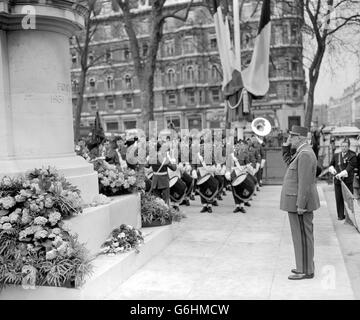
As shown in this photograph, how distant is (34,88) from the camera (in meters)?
6.57

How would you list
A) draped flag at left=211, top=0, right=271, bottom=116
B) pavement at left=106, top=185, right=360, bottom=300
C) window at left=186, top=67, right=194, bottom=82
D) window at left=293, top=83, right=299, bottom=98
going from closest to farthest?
1. pavement at left=106, top=185, right=360, bottom=300
2. draped flag at left=211, top=0, right=271, bottom=116
3. window at left=293, top=83, right=299, bottom=98
4. window at left=186, top=67, right=194, bottom=82

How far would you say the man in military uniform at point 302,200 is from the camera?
5969 mm

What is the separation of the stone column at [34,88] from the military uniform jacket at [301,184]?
286cm

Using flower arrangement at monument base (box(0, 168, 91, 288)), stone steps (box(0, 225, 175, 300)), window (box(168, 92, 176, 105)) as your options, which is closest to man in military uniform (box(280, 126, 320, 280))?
stone steps (box(0, 225, 175, 300))

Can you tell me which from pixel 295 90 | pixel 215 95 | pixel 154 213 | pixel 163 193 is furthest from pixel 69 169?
pixel 215 95

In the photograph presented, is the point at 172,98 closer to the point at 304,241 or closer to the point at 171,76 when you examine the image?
the point at 171,76

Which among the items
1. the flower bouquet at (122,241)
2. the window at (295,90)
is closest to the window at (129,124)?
the window at (295,90)

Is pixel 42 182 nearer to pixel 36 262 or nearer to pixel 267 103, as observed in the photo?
pixel 36 262

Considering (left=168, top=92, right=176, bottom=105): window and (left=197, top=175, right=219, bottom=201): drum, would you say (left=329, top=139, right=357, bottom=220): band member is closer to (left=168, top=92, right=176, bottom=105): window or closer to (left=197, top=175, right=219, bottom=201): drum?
(left=197, top=175, right=219, bottom=201): drum

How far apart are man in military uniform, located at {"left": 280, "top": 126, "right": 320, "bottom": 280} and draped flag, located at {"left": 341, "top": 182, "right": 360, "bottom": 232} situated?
349 cm

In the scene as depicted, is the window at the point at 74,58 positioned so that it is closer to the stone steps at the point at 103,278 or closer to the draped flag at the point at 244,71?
the draped flag at the point at 244,71

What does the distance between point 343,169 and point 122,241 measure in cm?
575

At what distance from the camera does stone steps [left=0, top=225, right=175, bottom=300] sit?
509cm

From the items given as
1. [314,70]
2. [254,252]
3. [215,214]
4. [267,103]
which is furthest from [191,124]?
[254,252]
